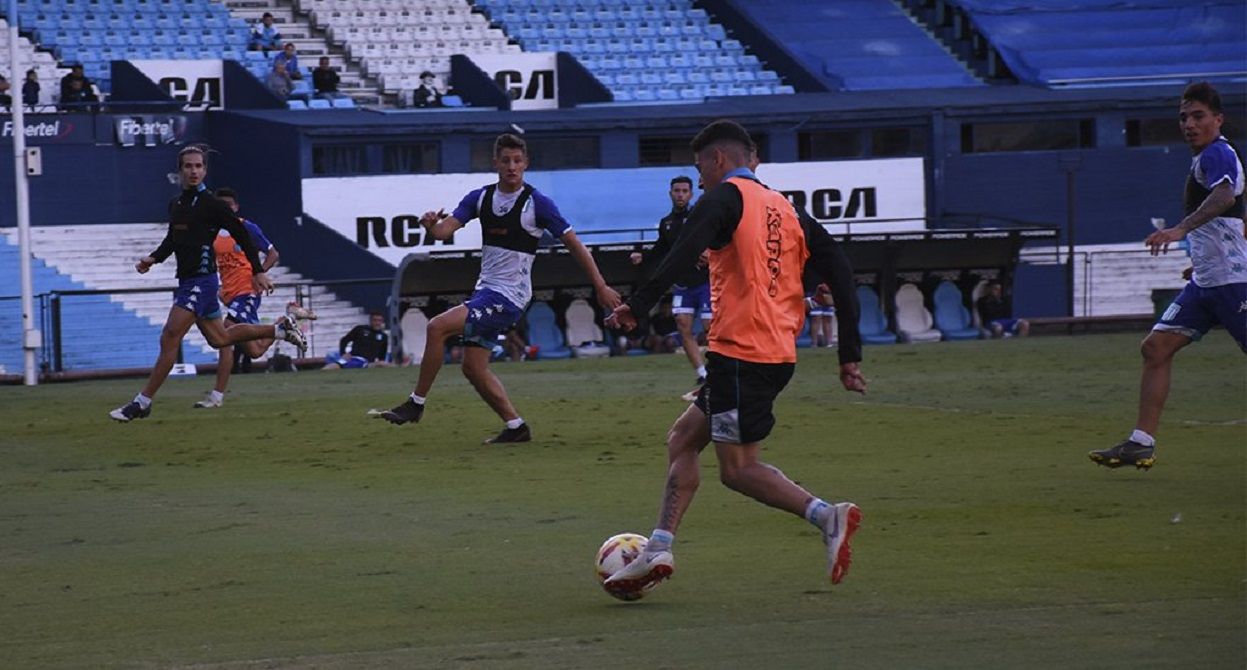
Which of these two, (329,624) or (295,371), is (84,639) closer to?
(329,624)

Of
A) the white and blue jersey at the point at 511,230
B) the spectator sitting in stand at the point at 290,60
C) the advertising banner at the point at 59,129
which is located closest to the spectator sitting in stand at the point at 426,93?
the spectator sitting in stand at the point at 290,60

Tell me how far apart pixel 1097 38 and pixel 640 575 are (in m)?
39.2

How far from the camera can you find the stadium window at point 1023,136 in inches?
1618

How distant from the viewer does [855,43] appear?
4425 centimetres

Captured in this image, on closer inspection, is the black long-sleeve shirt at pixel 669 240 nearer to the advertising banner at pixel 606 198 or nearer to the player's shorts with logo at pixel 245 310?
the player's shorts with logo at pixel 245 310

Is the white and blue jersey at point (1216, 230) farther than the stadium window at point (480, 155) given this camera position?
No

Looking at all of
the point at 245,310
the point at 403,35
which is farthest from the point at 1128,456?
the point at 403,35

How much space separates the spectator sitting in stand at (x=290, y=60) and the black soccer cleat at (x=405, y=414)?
2360 cm

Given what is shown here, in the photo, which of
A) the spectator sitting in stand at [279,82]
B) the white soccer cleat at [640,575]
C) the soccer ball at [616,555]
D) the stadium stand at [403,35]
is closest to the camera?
the white soccer cleat at [640,575]

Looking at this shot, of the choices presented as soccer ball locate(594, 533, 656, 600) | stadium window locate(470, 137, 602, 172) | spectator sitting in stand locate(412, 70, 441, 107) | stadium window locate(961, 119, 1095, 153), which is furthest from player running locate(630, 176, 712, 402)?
stadium window locate(961, 119, 1095, 153)

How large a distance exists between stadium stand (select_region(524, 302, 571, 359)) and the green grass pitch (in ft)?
50.2

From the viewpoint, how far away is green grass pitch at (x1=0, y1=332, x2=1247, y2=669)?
7.42 meters

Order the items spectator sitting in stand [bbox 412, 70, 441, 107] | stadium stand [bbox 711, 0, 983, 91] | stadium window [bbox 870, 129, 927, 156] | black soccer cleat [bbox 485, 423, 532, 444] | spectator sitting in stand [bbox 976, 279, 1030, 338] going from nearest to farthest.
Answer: black soccer cleat [bbox 485, 423, 532, 444], spectator sitting in stand [bbox 976, 279, 1030, 338], spectator sitting in stand [bbox 412, 70, 441, 107], stadium window [bbox 870, 129, 927, 156], stadium stand [bbox 711, 0, 983, 91]

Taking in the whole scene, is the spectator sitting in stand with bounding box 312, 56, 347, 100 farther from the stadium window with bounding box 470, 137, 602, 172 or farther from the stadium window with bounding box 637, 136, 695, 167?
the stadium window with bounding box 637, 136, 695, 167
